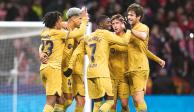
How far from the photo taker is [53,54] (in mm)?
12750

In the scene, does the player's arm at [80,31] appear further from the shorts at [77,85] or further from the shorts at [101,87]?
the shorts at [77,85]

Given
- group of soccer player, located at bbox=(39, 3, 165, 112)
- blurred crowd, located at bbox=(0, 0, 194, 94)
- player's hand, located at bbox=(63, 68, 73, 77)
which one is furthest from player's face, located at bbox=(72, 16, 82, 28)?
blurred crowd, located at bbox=(0, 0, 194, 94)

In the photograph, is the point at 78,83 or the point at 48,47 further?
the point at 78,83

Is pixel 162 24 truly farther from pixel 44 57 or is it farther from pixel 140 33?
pixel 44 57

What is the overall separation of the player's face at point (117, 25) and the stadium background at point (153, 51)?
132 inches

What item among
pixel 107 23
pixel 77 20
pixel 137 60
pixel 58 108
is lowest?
pixel 58 108

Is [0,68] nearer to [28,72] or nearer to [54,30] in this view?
[28,72]

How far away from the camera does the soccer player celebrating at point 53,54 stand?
1268 cm

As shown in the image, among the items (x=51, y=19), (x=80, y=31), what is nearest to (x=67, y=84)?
(x=80, y=31)

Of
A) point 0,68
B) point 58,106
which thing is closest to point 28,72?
point 0,68

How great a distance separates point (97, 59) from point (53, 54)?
746 mm

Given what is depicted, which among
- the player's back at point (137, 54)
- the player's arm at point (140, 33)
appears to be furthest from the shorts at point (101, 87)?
the player's arm at point (140, 33)

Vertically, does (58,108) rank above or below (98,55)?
below

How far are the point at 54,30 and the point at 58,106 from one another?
142cm
